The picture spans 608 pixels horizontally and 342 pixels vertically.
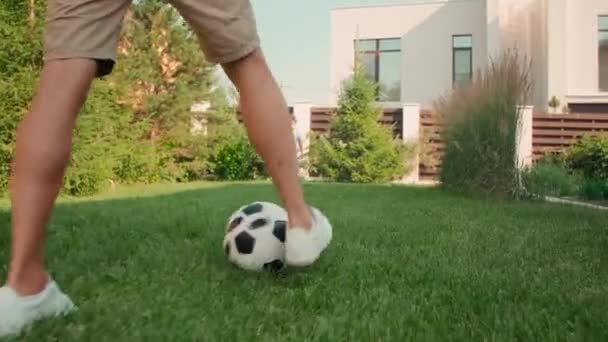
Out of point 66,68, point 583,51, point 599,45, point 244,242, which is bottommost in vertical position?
point 244,242

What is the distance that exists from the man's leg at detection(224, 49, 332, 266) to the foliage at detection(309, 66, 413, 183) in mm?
11102

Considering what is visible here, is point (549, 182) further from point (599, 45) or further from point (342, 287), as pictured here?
point (599, 45)

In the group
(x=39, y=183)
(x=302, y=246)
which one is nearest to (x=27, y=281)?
(x=39, y=183)

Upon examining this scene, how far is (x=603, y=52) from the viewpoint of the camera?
1922cm

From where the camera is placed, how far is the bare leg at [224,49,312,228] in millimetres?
1830

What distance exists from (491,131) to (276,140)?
5.87 m

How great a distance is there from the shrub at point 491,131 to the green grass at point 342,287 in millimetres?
3760

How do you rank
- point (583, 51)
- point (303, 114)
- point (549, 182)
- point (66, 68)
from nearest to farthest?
point (66, 68) < point (549, 182) < point (303, 114) < point (583, 51)

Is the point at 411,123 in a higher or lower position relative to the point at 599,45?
lower

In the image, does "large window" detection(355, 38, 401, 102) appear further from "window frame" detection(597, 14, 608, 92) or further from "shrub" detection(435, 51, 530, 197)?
"shrub" detection(435, 51, 530, 197)

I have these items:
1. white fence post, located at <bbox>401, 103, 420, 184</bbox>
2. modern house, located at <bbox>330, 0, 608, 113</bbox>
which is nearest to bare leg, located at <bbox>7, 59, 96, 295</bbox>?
white fence post, located at <bbox>401, 103, 420, 184</bbox>

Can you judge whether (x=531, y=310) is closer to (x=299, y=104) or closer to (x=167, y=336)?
(x=167, y=336)

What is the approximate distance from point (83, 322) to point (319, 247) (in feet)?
2.21

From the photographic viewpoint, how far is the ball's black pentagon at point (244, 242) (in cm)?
218
